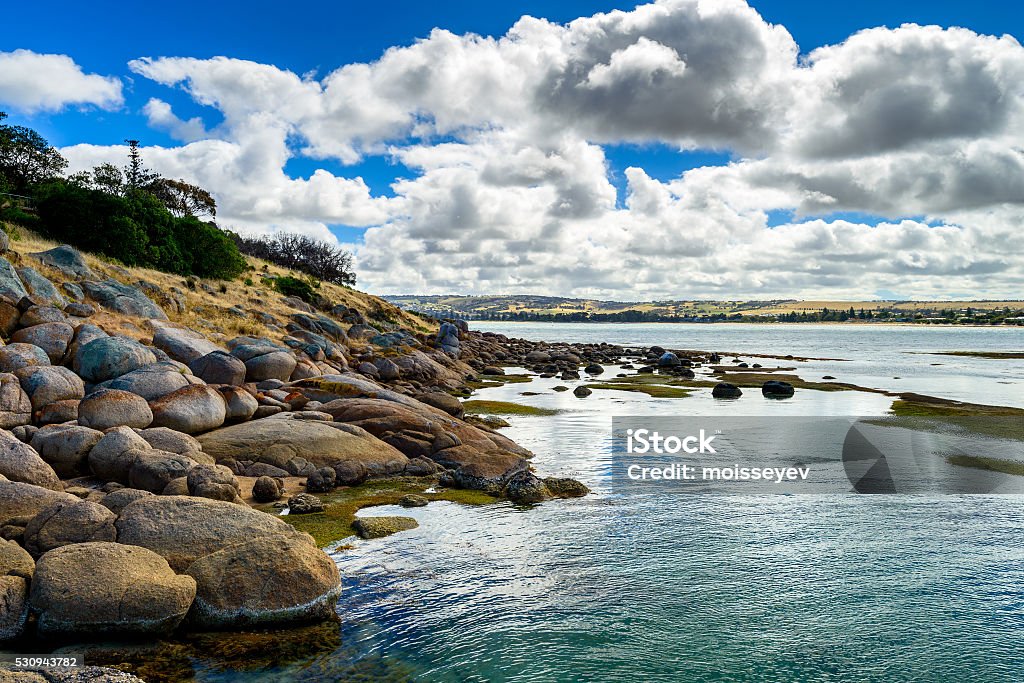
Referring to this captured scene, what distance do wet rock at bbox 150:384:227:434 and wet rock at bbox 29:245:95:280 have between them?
69.6 ft

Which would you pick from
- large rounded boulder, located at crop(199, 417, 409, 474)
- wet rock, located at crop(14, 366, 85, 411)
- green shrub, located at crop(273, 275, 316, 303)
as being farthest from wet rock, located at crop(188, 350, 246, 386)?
green shrub, located at crop(273, 275, 316, 303)

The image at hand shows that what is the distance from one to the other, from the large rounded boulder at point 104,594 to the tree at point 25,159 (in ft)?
243

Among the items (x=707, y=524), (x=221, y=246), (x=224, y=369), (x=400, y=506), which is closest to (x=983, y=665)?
(x=707, y=524)

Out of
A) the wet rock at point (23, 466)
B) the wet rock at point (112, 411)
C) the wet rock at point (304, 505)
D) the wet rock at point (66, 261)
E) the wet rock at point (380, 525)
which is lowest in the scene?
the wet rock at point (380, 525)

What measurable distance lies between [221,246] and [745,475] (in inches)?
2358

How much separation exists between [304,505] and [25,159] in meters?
77.8

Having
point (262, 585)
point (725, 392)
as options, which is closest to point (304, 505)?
point (262, 585)

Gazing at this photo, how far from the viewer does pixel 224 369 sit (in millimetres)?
29641

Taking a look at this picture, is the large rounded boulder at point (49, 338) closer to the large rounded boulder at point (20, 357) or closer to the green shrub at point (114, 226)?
the large rounded boulder at point (20, 357)

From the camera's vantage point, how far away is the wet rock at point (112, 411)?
2008cm

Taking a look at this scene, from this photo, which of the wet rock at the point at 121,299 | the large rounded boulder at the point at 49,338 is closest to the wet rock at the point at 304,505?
the large rounded boulder at the point at 49,338

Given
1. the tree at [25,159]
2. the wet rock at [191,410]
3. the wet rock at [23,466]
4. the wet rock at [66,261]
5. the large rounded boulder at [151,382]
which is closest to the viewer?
the wet rock at [23,466]

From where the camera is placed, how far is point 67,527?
40.7ft

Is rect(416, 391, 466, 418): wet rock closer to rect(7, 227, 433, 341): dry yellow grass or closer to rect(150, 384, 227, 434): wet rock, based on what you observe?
rect(150, 384, 227, 434): wet rock
